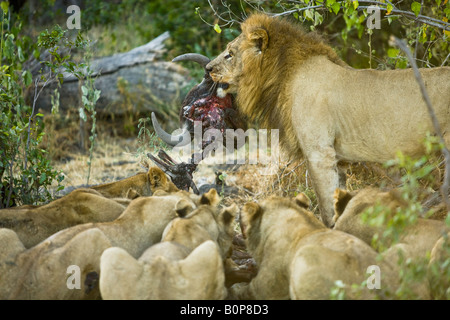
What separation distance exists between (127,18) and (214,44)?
4.14m

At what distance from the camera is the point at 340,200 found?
15.7 ft

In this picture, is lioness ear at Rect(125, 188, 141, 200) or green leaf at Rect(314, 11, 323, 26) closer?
lioness ear at Rect(125, 188, 141, 200)

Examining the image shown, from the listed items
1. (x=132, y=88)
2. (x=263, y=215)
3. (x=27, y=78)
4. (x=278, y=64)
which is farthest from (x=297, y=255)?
(x=132, y=88)

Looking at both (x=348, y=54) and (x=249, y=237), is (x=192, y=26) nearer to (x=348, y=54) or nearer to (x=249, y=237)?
(x=348, y=54)

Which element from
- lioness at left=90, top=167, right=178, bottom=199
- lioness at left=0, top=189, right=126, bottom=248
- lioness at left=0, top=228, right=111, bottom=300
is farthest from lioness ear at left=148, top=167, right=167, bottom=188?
lioness at left=0, top=228, right=111, bottom=300

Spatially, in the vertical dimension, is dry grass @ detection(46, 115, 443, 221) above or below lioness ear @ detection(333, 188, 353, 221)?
above

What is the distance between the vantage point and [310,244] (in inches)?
152

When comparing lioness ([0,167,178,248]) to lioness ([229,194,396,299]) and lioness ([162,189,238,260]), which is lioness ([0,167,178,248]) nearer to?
lioness ([162,189,238,260])

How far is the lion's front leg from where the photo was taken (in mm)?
5371

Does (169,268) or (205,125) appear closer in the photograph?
(169,268)

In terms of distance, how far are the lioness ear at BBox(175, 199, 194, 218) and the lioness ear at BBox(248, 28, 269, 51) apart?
195cm

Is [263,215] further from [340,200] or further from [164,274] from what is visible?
[164,274]

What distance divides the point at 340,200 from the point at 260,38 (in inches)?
68.9
